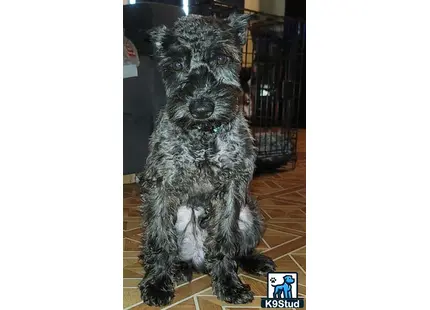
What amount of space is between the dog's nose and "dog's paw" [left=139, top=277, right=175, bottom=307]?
0.84 meters

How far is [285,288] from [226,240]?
0.41 metres

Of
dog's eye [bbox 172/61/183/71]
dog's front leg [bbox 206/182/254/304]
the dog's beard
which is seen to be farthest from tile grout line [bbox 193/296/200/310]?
dog's eye [bbox 172/61/183/71]

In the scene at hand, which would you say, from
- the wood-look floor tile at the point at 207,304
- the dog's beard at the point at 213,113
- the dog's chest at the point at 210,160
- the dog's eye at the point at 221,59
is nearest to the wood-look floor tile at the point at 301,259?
the wood-look floor tile at the point at 207,304

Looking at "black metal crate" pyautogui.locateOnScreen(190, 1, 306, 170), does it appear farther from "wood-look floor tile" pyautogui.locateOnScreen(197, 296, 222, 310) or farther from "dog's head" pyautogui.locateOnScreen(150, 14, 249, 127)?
"wood-look floor tile" pyautogui.locateOnScreen(197, 296, 222, 310)

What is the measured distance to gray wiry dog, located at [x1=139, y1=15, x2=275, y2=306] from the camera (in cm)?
212

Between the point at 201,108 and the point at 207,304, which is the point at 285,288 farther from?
the point at 201,108

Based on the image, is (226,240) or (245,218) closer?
(226,240)

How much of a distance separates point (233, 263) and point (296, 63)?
159 cm

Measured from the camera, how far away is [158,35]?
87.0 inches

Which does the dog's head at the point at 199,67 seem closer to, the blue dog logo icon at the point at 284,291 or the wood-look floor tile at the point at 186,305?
the blue dog logo icon at the point at 284,291

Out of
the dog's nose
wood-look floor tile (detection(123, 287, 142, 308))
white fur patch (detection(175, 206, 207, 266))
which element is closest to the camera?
the dog's nose

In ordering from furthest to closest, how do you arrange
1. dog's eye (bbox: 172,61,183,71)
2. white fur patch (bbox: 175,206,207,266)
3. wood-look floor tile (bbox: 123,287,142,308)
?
white fur patch (bbox: 175,206,207,266) < wood-look floor tile (bbox: 123,287,142,308) < dog's eye (bbox: 172,61,183,71)

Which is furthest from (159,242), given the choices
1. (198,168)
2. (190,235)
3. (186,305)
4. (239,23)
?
(239,23)
